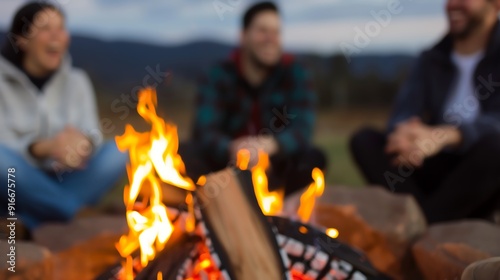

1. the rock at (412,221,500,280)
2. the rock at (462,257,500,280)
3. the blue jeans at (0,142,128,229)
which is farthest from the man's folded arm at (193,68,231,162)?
the rock at (462,257,500,280)

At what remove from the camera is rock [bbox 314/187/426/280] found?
1.56 metres

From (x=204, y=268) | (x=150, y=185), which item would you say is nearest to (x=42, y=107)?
(x=150, y=185)

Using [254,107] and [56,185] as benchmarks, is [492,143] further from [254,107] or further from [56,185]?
[56,185]

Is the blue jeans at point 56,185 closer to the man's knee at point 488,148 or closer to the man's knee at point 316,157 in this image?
the man's knee at point 316,157

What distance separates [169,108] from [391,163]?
0.85m

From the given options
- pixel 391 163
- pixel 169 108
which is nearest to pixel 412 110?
pixel 391 163

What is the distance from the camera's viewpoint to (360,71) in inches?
97.7

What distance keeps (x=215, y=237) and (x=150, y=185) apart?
0.75 ft

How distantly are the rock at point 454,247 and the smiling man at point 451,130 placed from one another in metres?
0.31

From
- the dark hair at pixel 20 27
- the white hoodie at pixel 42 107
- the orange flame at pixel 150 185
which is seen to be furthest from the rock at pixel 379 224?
the dark hair at pixel 20 27

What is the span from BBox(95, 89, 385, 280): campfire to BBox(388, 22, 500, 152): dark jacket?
31.9 inches

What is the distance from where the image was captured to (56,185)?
1.83 metres

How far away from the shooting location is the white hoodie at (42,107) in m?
1.85

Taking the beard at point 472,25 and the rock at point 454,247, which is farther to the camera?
the beard at point 472,25
